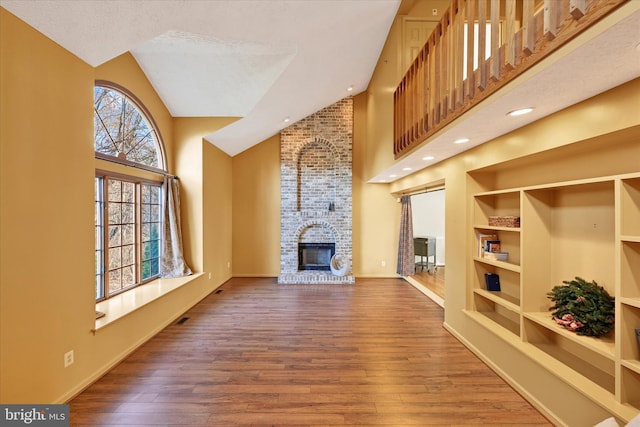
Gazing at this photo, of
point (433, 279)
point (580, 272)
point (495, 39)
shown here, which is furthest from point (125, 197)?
point (433, 279)

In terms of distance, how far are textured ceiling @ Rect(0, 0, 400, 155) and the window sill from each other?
90.9 inches

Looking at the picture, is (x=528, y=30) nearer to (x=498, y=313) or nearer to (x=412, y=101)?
(x=412, y=101)

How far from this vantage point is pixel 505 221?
2.82 meters

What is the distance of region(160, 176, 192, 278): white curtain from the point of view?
4438 millimetres

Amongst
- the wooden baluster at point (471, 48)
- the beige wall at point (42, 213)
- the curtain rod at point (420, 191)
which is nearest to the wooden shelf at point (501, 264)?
the wooden baluster at point (471, 48)

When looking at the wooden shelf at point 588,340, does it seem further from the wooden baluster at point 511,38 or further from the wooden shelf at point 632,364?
the wooden baluster at point 511,38

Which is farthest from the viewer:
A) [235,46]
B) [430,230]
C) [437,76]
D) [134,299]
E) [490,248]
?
[430,230]

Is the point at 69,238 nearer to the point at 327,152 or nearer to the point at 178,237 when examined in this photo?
the point at 178,237

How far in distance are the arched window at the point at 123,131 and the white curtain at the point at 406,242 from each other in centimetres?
470

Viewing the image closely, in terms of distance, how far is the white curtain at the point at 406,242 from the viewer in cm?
625

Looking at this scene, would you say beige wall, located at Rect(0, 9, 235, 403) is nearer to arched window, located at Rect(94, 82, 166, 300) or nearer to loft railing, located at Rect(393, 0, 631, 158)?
arched window, located at Rect(94, 82, 166, 300)

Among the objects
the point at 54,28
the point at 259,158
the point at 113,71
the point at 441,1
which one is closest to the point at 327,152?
the point at 259,158

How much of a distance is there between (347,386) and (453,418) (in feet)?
2.67

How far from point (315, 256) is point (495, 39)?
5.46m
